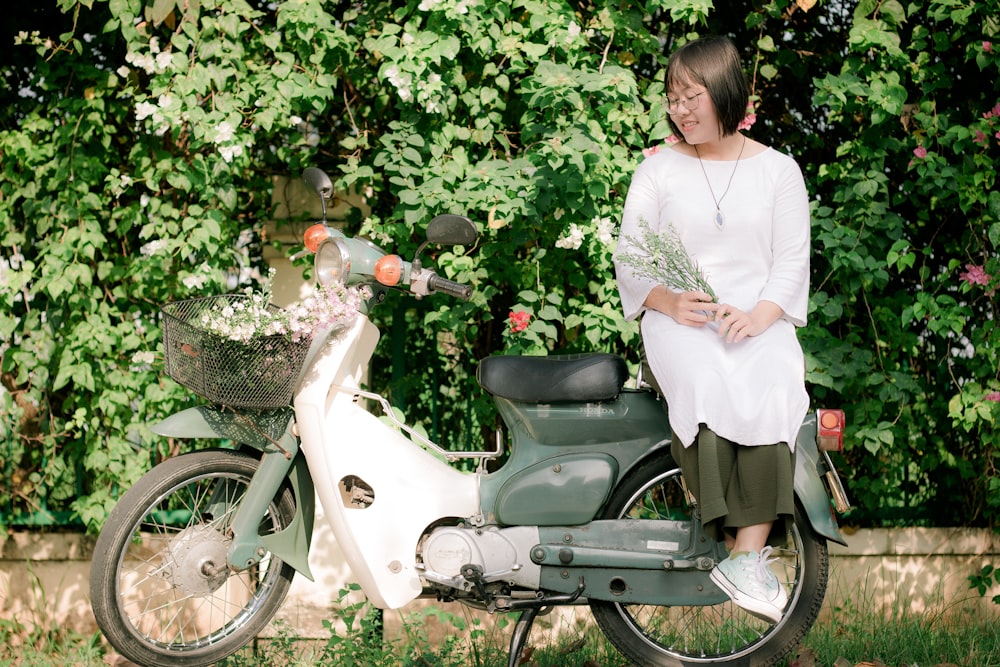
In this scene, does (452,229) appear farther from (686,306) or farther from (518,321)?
(518,321)

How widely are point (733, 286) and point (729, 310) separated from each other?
13cm

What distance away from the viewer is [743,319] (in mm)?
2848

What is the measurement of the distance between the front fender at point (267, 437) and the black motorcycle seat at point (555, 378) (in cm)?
61

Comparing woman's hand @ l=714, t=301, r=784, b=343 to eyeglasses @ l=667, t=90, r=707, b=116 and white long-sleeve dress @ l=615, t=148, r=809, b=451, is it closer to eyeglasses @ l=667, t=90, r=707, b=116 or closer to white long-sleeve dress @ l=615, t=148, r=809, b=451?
white long-sleeve dress @ l=615, t=148, r=809, b=451

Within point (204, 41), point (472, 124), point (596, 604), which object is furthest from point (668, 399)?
point (204, 41)

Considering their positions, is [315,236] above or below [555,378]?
above

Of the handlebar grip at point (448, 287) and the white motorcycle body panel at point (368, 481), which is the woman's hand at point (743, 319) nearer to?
the handlebar grip at point (448, 287)

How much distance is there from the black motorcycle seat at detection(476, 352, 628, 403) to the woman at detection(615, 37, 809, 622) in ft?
0.45

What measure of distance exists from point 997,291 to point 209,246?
9.87 ft

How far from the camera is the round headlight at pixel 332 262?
2985mm

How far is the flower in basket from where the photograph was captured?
2.87 m

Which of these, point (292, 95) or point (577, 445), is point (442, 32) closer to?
point (292, 95)

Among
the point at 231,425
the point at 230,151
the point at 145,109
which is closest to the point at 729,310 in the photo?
the point at 231,425

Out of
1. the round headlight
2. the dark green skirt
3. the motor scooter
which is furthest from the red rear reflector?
the round headlight
